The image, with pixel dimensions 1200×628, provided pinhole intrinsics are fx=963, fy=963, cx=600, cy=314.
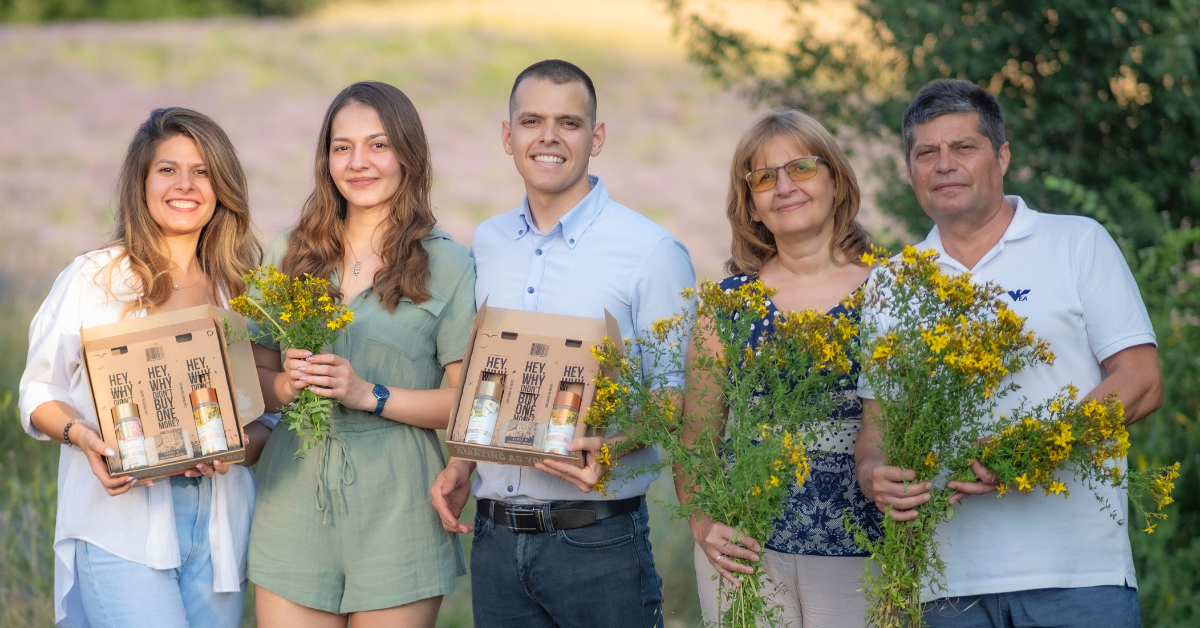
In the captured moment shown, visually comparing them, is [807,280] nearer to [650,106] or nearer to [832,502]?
[832,502]

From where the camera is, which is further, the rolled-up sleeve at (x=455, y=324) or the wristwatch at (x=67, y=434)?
the rolled-up sleeve at (x=455, y=324)

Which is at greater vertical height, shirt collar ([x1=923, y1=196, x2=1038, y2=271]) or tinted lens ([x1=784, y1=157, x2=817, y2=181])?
tinted lens ([x1=784, y1=157, x2=817, y2=181])

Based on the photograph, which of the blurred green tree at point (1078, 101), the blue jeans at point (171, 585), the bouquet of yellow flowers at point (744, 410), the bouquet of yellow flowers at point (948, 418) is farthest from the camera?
the blurred green tree at point (1078, 101)

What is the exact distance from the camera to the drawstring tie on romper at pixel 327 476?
9.64ft

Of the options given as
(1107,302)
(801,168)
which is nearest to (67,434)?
(801,168)

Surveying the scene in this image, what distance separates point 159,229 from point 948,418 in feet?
8.25

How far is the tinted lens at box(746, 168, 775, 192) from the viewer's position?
9.91 feet

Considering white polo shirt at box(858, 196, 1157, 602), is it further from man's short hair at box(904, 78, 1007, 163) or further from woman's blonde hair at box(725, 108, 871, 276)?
woman's blonde hair at box(725, 108, 871, 276)

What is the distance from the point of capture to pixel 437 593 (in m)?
3.01

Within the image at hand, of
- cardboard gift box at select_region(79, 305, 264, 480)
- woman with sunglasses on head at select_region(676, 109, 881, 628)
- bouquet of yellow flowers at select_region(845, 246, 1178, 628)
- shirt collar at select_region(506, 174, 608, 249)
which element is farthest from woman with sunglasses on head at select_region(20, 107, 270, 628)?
bouquet of yellow flowers at select_region(845, 246, 1178, 628)

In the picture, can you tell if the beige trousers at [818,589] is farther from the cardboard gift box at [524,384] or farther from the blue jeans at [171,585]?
the blue jeans at [171,585]

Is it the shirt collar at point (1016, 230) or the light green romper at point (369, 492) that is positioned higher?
the shirt collar at point (1016, 230)

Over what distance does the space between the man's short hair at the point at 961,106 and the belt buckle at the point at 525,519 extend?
162 cm

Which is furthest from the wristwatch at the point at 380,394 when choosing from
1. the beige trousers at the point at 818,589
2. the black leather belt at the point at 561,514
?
the beige trousers at the point at 818,589
